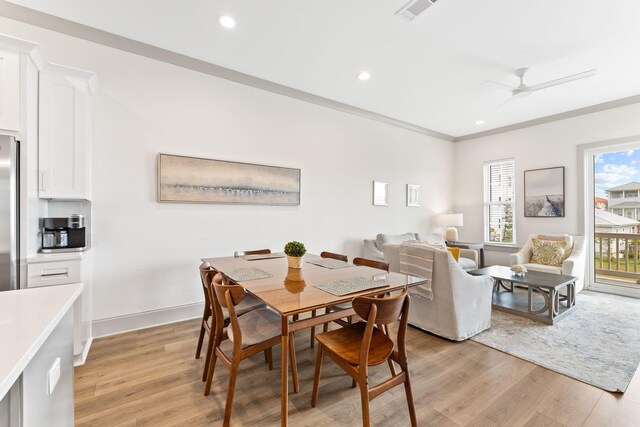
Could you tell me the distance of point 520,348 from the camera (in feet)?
8.54

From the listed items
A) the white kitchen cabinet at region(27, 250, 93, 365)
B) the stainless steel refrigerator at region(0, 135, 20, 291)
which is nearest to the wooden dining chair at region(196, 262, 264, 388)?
the white kitchen cabinet at region(27, 250, 93, 365)

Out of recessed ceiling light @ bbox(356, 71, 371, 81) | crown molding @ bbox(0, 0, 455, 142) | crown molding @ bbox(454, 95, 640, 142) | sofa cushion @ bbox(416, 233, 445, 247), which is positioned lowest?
sofa cushion @ bbox(416, 233, 445, 247)

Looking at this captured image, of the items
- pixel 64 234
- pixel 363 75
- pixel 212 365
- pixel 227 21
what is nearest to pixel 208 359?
pixel 212 365

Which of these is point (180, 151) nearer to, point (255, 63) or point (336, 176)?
point (255, 63)

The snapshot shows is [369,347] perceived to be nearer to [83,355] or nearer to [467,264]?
[83,355]

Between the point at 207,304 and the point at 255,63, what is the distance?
272 cm

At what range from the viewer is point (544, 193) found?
505 cm

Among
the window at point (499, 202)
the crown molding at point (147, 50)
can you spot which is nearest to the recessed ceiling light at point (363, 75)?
the crown molding at point (147, 50)

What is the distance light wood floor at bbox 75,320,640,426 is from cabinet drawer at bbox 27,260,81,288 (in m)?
0.71

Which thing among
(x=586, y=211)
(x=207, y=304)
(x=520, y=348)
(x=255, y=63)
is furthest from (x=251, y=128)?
(x=586, y=211)

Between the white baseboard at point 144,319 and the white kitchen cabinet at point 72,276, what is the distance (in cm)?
22

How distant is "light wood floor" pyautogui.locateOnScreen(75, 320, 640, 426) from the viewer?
1728 mm

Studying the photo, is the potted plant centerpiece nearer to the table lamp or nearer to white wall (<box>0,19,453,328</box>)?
white wall (<box>0,19,453,328</box>)

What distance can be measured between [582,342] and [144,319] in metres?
4.38
